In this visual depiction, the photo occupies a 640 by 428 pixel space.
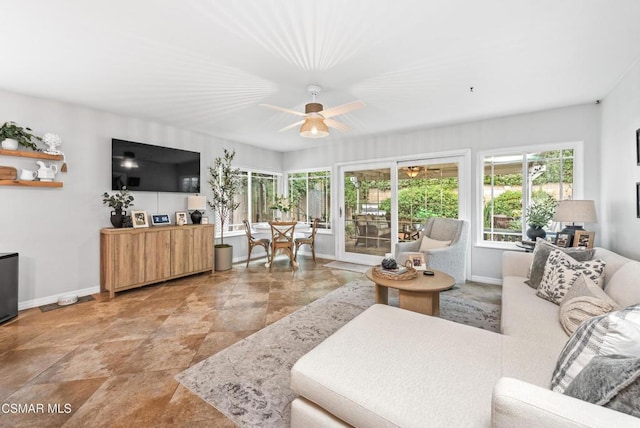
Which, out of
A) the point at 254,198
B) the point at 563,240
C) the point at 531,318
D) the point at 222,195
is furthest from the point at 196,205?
the point at 563,240

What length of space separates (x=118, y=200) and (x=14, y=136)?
118 centimetres

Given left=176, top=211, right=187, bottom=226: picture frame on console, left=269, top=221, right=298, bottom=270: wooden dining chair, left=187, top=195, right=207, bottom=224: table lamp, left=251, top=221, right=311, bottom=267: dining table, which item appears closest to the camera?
left=176, top=211, right=187, bottom=226: picture frame on console

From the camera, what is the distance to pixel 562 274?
2.05 meters

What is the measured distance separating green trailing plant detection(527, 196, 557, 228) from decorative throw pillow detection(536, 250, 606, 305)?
59.2 inches

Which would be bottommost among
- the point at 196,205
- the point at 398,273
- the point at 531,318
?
the point at 531,318

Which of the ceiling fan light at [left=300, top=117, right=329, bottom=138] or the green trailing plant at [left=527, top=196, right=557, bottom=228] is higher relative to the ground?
the ceiling fan light at [left=300, top=117, right=329, bottom=138]

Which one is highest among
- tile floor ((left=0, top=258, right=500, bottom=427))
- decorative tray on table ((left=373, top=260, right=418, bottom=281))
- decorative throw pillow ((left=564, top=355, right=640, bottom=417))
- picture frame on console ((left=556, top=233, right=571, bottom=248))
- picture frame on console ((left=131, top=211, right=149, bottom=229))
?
picture frame on console ((left=131, top=211, right=149, bottom=229))

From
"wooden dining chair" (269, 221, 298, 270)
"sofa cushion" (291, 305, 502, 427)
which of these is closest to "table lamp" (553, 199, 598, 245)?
"sofa cushion" (291, 305, 502, 427)

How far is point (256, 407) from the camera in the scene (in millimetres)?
1607

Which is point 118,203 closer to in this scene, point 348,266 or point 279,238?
point 279,238

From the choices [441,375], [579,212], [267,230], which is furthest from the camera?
[267,230]

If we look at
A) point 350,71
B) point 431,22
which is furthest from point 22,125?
point 431,22

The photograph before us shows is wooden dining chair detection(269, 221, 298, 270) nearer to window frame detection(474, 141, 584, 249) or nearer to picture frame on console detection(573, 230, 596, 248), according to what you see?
window frame detection(474, 141, 584, 249)

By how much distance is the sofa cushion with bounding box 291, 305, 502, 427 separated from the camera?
1002 mm
